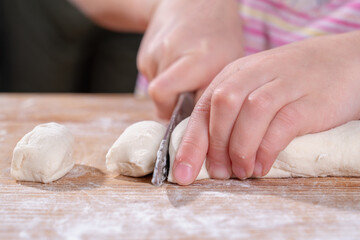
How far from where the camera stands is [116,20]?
6.66 feet

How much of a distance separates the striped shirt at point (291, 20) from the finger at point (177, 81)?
34 cm

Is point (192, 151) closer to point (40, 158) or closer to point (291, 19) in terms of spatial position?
point (40, 158)

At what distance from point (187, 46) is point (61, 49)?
5.50 ft

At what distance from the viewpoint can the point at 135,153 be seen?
0.88 m

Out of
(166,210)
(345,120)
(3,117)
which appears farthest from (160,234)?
(3,117)

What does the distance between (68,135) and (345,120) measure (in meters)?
0.67

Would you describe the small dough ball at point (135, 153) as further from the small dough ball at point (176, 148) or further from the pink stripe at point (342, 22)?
the pink stripe at point (342, 22)

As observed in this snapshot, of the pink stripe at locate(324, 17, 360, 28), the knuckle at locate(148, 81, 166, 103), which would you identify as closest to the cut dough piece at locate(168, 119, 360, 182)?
the knuckle at locate(148, 81, 166, 103)

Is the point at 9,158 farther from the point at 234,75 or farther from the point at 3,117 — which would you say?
the point at 234,75

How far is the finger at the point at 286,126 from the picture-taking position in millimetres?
818

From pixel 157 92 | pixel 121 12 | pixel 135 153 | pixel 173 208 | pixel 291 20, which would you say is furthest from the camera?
pixel 121 12

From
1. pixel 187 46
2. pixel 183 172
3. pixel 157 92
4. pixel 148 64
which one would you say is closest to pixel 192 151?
pixel 183 172

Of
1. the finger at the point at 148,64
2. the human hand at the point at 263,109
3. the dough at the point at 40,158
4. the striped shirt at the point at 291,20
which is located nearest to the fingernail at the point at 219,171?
the human hand at the point at 263,109

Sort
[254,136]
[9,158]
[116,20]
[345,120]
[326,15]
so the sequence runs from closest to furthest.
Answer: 1. [254,136]
2. [345,120]
3. [9,158]
4. [326,15]
5. [116,20]
